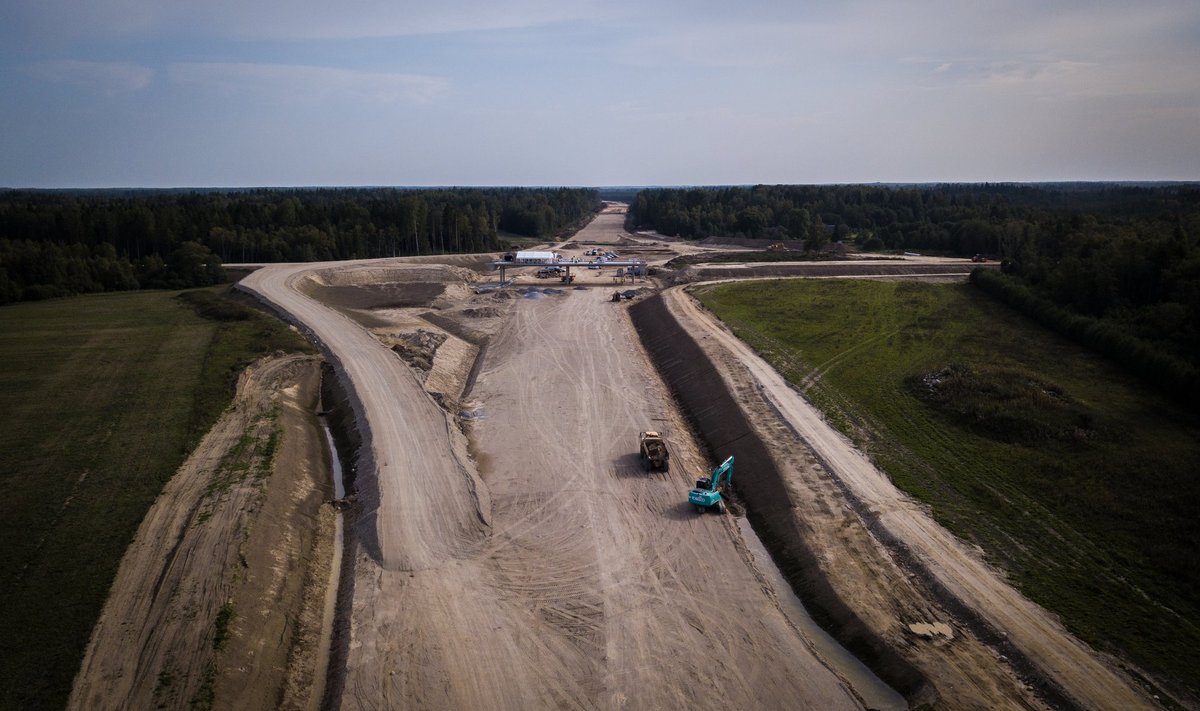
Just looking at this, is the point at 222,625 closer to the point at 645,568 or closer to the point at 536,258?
the point at 645,568

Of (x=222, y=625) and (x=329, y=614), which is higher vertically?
(x=222, y=625)

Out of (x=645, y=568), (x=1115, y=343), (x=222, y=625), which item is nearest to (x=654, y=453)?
(x=645, y=568)

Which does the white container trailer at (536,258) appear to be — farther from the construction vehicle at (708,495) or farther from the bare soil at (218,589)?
the construction vehicle at (708,495)

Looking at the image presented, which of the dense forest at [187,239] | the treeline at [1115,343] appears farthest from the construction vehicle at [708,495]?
the dense forest at [187,239]

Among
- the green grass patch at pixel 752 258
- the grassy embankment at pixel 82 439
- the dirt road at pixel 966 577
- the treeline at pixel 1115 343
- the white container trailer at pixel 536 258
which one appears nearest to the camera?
the dirt road at pixel 966 577

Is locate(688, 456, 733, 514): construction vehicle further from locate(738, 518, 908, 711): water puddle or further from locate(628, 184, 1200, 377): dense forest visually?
locate(628, 184, 1200, 377): dense forest

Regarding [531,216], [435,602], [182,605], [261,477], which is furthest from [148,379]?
[531,216]

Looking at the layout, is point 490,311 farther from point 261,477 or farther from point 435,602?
point 435,602

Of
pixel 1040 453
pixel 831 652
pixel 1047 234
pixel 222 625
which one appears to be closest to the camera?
pixel 222 625
